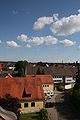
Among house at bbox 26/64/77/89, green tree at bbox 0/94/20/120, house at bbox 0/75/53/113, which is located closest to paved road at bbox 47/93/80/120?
house at bbox 0/75/53/113

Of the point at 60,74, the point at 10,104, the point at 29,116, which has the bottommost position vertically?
the point at 29,116

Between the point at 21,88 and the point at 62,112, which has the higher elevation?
the point at 21,88

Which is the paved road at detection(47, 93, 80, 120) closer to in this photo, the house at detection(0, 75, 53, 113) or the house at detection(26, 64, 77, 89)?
the house at detection(0, 75, 53, 113)

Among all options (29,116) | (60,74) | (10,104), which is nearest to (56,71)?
(60,74)

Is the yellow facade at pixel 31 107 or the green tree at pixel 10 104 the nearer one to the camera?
the green tree at pixel 10 104

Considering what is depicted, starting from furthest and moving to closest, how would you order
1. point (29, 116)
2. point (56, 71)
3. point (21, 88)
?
point (56, 71), point (21, 88), point (29, 116)

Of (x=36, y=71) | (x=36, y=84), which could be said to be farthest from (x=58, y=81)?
(x=36, y=84)

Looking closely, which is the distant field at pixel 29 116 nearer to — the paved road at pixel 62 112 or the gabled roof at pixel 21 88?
the paved road at pixel 62 112

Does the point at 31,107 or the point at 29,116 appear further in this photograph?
the point at 31,107

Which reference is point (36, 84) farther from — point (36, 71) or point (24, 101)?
point (36, 71)

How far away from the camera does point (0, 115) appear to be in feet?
75.1

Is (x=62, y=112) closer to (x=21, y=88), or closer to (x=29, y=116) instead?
(x=29, y=116)

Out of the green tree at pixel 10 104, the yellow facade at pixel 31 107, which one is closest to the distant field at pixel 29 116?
the yellow facade at pixel 31 107

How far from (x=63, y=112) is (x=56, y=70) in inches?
1579
